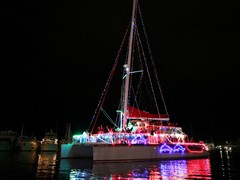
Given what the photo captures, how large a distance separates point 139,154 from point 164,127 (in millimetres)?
6512

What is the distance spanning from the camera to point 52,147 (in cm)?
6931

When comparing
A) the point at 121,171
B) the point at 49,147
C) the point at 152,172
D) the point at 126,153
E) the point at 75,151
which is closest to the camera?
the point at 152,172

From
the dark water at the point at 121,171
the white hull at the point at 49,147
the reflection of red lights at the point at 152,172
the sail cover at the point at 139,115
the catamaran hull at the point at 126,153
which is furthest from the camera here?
the white hull at the point at 49,147

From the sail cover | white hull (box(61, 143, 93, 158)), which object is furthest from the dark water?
white hull (box(61, 143, 93, 158))

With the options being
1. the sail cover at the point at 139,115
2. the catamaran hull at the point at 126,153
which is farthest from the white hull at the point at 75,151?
the catamaran hull at the point at 126,153

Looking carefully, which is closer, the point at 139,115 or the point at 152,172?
the point at 152,172

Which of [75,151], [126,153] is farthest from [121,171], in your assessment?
[75,151]

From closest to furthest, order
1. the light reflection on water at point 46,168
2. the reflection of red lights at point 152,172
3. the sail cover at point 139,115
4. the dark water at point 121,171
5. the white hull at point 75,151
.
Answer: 1. the reflection of red lights at point 152,172
2. the dark water at point 121,171
3. the light reflection on water at point 46,168
4. the sail cover at point 139,115
5. the white hull at point 75,151

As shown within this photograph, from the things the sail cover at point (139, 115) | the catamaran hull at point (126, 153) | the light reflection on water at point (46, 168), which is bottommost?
the light reflection on water at point (46, 168)

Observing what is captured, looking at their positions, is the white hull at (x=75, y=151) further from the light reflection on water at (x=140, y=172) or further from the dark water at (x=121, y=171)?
the light reflection on water at (x=140, y=172)

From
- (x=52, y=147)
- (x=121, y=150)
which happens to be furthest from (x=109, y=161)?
(x=52, y=147)

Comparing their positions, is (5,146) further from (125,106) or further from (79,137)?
(125,106)

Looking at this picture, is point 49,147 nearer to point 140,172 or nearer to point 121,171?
point 121,171

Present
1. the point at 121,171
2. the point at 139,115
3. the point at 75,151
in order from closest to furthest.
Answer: the point at 121,171, the point at 139,115, the point at 75,151
